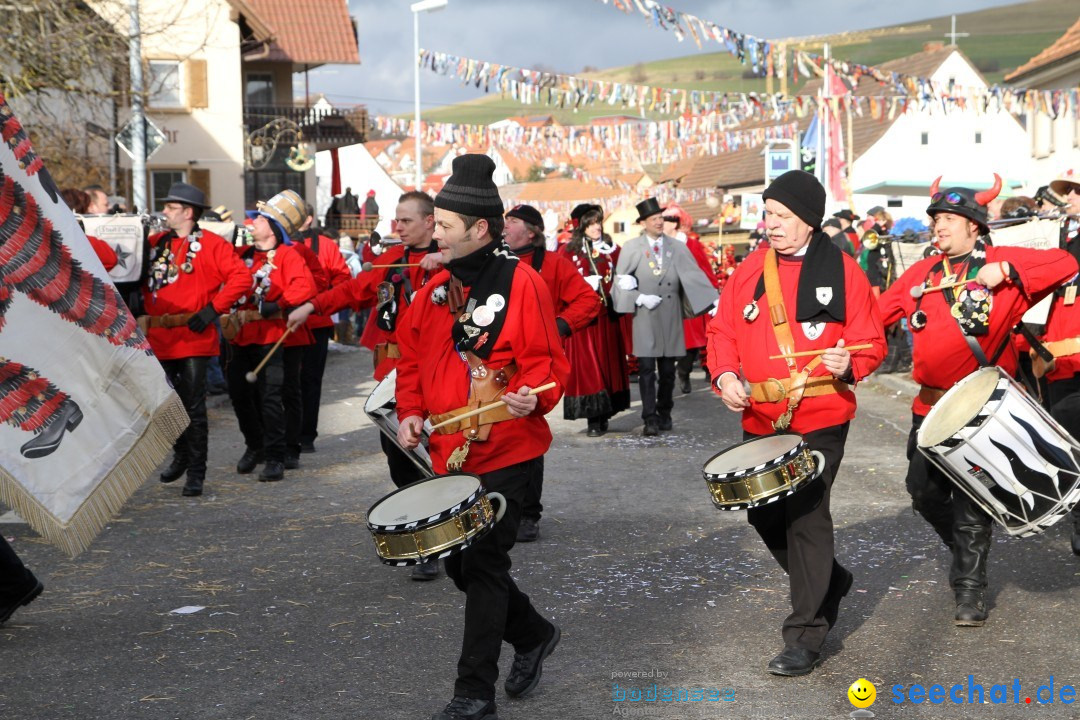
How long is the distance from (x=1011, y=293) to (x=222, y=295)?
5.41m

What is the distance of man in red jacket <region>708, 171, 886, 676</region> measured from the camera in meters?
5.29

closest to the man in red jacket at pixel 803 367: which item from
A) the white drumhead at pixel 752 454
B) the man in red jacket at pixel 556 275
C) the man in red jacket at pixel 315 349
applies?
the white drumhead at pixel 752 454

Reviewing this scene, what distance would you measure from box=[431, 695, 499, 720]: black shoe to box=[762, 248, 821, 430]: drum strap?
156cm

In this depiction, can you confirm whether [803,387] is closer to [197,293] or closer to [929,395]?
[929,395]

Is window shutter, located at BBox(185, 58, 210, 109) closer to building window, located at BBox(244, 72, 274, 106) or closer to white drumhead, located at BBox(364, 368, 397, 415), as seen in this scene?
building window, located at BBox(244, 72, 274, 106)

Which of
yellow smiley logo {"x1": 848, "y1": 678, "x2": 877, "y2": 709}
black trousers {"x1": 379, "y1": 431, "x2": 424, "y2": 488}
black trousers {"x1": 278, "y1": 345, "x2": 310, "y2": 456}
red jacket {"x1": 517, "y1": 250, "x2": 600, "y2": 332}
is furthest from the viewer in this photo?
black trousers {"x1": 278, "y1": 345, "x2": 310, "y2": 456}

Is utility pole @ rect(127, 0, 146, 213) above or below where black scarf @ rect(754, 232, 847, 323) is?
above

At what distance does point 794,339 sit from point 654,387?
7195mm

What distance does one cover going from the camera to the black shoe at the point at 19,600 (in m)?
6.04

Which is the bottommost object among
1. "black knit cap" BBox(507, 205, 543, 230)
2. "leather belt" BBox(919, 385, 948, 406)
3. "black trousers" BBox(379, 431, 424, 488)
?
"black trousers" BBox(379, 431, 424, 488)

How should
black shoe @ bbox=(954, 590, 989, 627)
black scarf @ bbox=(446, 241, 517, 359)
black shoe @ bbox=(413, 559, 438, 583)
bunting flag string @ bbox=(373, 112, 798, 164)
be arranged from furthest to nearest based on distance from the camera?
bunting flag string @ bbox=(373, 112, 798, 164) → black shoe @ bbox=(413, 559, 438, 583) → black shoe @ bbox=(954, 590, 989, 627) → black scarf @ bbox=(446, 241, 517, 359)

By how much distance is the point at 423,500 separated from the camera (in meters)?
4.61

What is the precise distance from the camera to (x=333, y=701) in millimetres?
5004

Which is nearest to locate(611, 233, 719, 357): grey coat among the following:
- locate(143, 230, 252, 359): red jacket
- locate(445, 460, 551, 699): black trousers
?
locate(143, 230, 252, 359): red jacket
